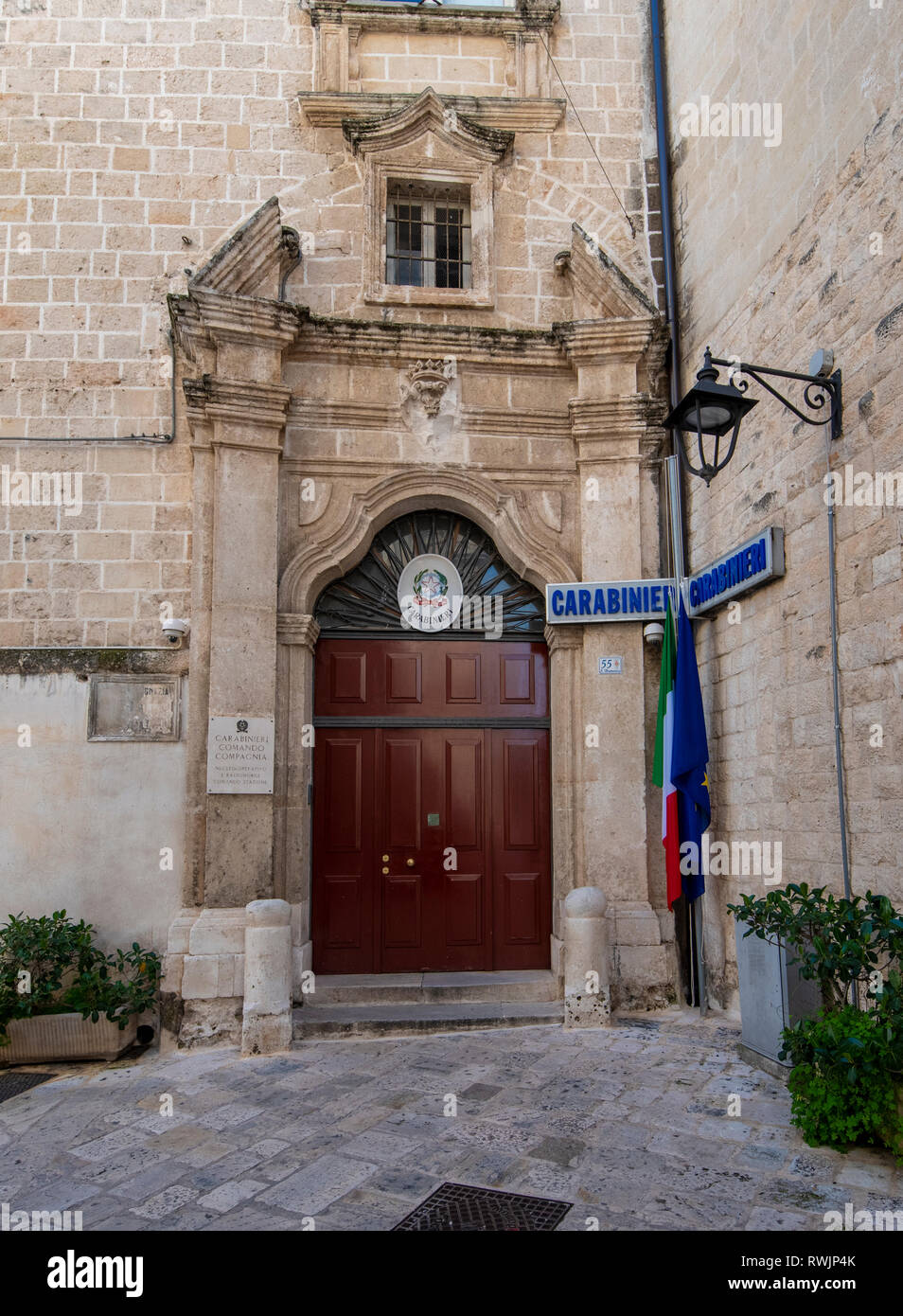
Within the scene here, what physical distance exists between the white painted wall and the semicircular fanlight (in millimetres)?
1556

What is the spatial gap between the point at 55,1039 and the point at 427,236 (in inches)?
237

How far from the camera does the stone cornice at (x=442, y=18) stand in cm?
712

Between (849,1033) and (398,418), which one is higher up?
(398,418)

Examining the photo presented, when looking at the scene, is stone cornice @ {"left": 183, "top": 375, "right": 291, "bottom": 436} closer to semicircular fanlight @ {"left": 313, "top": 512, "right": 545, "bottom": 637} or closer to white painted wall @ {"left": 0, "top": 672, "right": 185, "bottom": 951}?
semicircular fanlight @ {"left": 313, "top": 512, "right": 545, "bottom": 637}

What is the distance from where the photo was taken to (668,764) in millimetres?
6129

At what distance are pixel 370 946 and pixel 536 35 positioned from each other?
270 inches

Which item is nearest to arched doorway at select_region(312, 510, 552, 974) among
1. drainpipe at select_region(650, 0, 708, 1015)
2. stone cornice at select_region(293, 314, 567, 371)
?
drainpipe at select_region(650, 0, 708, 1015)

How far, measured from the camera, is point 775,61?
214 inches

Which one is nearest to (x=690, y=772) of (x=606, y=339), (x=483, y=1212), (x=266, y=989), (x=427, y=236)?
(x=266, y=989)

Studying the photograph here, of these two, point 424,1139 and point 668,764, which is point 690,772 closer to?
point 668,764

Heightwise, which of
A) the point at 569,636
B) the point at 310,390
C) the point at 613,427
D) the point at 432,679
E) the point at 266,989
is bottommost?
the point at 266,989

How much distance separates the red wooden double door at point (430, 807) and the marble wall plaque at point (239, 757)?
0.58 metres

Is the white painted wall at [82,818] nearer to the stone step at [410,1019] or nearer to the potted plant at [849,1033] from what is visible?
the stone step at [410,1019]
